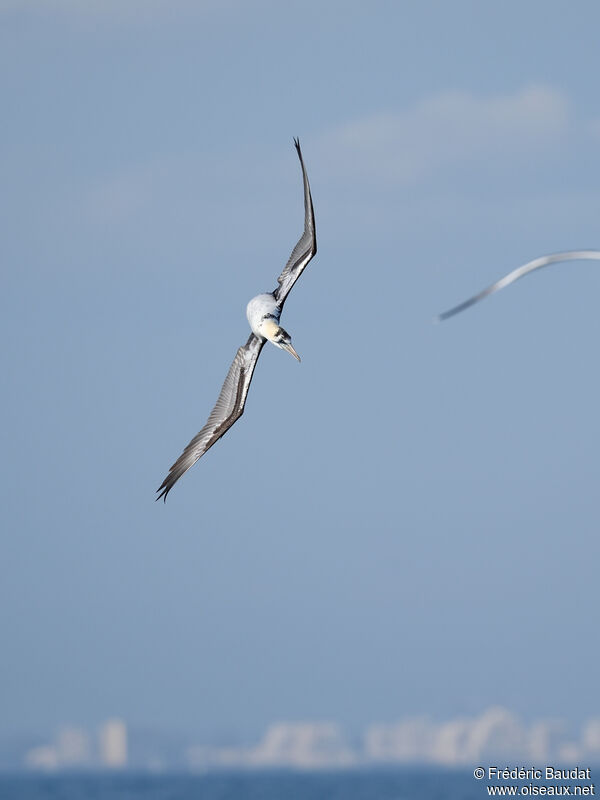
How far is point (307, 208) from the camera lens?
52.3 metres

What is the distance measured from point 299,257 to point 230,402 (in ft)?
16.3

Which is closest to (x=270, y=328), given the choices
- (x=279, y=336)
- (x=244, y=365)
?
(x=279, y=336)

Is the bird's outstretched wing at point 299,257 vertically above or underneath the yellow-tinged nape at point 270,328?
above

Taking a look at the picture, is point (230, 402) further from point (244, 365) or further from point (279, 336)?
point (279, 336)

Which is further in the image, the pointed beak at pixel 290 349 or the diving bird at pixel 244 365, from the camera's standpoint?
the diving bird at pixel 244 365

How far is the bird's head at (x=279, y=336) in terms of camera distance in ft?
163

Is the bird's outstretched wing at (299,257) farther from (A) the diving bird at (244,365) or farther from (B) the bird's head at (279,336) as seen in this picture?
(B) the bird's head at (279,336)

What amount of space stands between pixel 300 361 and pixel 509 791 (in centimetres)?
15695

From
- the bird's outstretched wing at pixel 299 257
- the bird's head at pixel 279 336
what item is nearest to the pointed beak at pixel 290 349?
the bird's head at pixel 279 336

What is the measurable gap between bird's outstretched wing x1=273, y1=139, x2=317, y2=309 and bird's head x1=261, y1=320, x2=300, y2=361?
60.7 inches

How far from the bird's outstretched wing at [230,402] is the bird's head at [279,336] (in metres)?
1.90

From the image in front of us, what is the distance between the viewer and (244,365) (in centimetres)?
5209

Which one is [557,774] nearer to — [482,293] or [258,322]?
[258,322]

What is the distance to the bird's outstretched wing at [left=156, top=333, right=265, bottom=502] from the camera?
51903mm
